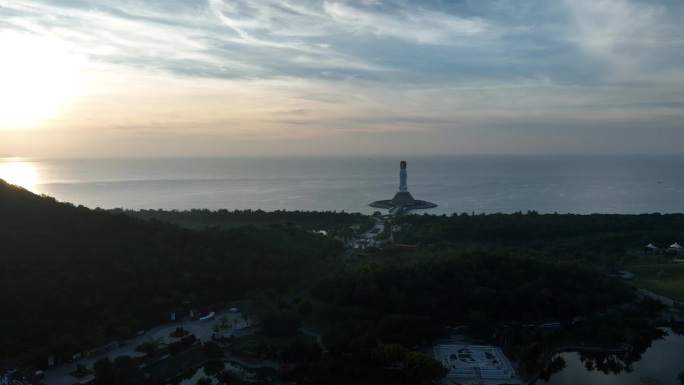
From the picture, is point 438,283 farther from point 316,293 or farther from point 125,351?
point 125,351

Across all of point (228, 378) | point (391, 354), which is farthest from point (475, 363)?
point (228, 378)

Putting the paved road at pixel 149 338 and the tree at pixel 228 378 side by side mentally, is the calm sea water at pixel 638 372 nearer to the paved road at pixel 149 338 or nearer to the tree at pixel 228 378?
the tree at pixel 228 378

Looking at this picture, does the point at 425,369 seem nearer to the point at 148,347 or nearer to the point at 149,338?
the point at 148,347

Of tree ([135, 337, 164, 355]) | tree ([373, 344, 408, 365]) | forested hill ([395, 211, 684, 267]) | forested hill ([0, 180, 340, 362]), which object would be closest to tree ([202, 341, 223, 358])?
tree ([135, 337, 164, 355])

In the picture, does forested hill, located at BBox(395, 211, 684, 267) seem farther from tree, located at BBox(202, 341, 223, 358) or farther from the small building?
the small building

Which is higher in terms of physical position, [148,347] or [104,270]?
A: [104,270]

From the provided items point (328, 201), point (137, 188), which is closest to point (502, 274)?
point (328, 201)
